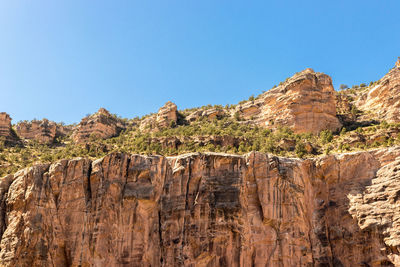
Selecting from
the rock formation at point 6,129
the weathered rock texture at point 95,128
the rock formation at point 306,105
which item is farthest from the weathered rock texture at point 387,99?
the rock formation at point 6,129

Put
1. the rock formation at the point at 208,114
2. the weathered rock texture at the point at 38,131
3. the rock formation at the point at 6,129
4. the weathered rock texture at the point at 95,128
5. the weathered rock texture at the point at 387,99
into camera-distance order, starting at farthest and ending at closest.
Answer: the rock formation at the point at 208,114 < the weathered rock texture at the point at 38,131 < the weathered rock texture at the point at 95,128 < the rock formation at the point at 6,129 < the weathered rock texture at the point at 387,99

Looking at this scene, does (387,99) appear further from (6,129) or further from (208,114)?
(6,129)

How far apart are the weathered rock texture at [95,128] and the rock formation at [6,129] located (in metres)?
8.63

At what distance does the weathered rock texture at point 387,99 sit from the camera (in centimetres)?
5212

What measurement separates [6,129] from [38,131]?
4.90 metres

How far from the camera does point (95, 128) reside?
62219 mm

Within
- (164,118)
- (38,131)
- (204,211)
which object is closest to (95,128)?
(38,131)

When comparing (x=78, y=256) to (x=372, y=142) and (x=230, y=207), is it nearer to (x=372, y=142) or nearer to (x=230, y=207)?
(x=230, y=207)

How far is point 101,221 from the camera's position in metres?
34.4

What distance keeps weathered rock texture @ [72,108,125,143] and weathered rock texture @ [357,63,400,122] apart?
38.8 m

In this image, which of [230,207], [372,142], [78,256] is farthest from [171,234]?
[372,142]

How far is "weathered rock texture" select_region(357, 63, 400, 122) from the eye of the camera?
2052 inches

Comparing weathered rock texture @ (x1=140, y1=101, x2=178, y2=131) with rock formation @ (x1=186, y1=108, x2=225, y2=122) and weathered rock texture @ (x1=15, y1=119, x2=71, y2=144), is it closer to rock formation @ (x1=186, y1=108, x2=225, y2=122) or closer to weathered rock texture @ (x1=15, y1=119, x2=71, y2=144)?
rock formation @ (x1=186, y1=108, x2=225, y2=122)

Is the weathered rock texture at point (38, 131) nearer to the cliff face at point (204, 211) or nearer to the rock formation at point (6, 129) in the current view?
the rock formation at point (6, 129)
